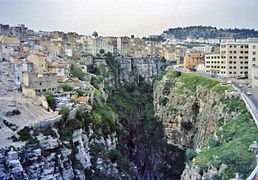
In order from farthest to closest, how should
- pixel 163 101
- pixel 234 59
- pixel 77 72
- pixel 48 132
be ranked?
1. pixel 234 59
2. pixel 163 101
3. pixel 77 72
4. pixel 48 132

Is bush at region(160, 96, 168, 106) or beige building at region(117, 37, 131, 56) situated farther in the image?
beige building at region(117, 37, 131, 56)

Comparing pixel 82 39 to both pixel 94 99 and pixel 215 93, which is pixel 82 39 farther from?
pixel 215 93

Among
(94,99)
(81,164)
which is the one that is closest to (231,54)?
(94,99)

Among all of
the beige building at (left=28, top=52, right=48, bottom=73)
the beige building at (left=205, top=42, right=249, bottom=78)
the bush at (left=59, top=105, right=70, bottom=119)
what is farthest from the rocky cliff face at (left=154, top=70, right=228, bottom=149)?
the beige building at (left=28, top=52, right=48, bottom=73)

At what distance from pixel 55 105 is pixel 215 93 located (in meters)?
17.3

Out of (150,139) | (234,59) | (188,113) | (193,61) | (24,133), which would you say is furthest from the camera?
(193,61)

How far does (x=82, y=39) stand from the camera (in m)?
97.6

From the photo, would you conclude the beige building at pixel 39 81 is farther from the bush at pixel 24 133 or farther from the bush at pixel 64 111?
the bush at pixel 24 133

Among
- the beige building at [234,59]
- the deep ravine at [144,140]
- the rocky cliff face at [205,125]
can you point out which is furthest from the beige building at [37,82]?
the beige building at [234,59]

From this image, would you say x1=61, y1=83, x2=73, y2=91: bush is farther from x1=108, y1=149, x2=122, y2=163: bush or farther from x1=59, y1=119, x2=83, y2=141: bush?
x1=59, y1=119, x2=83, y2=141: bush

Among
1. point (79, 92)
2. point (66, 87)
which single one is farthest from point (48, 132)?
point (66, 87)

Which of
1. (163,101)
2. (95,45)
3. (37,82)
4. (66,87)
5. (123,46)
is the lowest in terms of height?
(163,101)

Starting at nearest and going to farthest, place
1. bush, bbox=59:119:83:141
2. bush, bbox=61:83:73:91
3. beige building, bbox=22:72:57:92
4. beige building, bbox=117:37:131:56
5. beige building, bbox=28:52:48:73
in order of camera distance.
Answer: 1. bush, bbox=59:119:83:141
2. beige building, bbox=22:72:57:92
3. bush, bbox=61:83:73:91
4. beige building, bbox=28:52:48:73
5. beige building, bbox=117:37:131:56

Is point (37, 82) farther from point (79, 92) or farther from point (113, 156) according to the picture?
point (113, 156)
